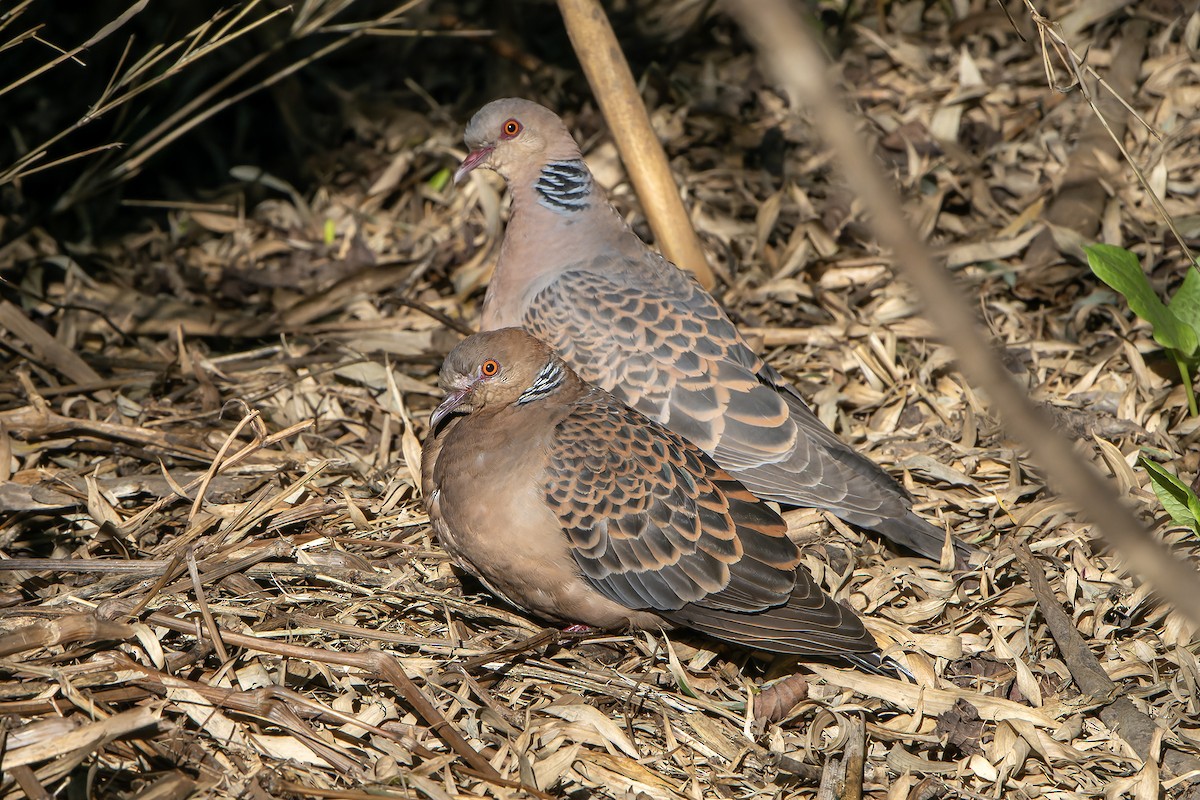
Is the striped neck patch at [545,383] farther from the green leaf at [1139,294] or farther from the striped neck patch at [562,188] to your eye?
the green leaf at [1139,294]

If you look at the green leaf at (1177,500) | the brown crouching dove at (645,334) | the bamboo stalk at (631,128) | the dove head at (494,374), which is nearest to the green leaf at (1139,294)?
the green leaf at (1177,500)

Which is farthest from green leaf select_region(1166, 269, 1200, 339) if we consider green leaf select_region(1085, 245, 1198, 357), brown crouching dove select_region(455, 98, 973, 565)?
brown crouching dove select_region(455, 98, 973, 565)

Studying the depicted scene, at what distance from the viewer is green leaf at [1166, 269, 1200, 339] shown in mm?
4121

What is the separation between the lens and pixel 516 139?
4.41 m

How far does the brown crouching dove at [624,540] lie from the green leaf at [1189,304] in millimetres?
1873

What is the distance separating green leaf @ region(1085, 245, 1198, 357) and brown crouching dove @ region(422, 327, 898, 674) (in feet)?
5.29

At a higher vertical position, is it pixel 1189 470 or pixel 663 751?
pixel 1189 470

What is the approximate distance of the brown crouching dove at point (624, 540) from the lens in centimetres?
326

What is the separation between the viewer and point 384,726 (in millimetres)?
2951

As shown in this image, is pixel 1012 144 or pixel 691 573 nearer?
pixel 691 573

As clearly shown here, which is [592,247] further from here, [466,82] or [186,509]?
[466,82]

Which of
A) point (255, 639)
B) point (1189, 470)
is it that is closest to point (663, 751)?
point (255, 639)

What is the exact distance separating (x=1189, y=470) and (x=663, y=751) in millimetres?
2303

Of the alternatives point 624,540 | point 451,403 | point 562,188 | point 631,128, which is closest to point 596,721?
point 624,540
